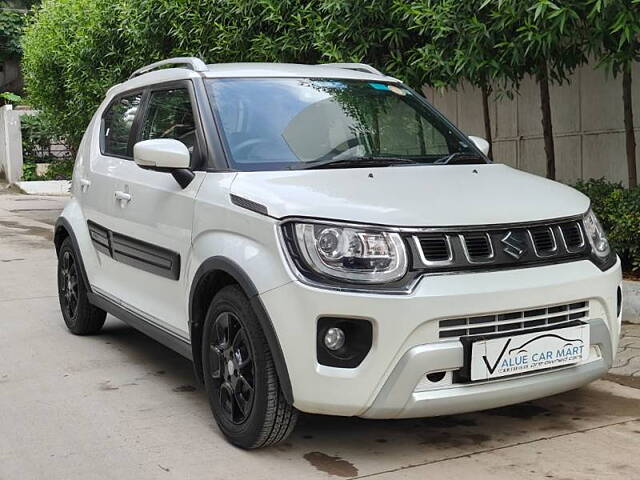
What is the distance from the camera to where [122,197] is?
504 centimetres

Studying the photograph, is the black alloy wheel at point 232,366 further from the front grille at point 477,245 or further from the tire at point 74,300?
the tire at point 74,300

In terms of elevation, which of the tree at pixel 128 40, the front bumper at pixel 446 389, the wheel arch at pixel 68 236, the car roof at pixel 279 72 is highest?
the tree at pixel 128 40

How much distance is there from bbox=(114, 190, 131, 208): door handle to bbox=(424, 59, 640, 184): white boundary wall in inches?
167

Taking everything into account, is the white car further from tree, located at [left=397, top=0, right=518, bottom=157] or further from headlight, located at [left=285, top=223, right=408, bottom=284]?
tree, located at [left=397, top=0, right=518, bottom=157]

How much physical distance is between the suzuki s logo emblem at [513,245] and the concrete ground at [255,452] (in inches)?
35.1

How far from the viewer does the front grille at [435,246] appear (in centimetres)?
345

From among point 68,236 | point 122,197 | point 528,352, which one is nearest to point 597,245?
point 528,352

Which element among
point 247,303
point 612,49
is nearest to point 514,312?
point 247,303

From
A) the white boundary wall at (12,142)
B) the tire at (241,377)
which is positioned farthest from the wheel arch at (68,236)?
the white boundary wall at (12,142)

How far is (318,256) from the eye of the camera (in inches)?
136

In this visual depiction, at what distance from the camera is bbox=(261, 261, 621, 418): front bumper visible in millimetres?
3357

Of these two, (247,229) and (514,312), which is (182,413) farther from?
(514,312)

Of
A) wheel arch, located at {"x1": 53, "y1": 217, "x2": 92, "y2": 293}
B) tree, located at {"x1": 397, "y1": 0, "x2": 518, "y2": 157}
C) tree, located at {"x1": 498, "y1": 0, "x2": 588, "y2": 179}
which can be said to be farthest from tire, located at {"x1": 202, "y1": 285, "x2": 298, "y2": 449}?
tree, located at {"x1": 397, "y1": 0, "x2": 518, "y2": 157}

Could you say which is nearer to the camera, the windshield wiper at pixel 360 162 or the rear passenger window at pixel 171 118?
the windshield wiper at pixel 360 162
